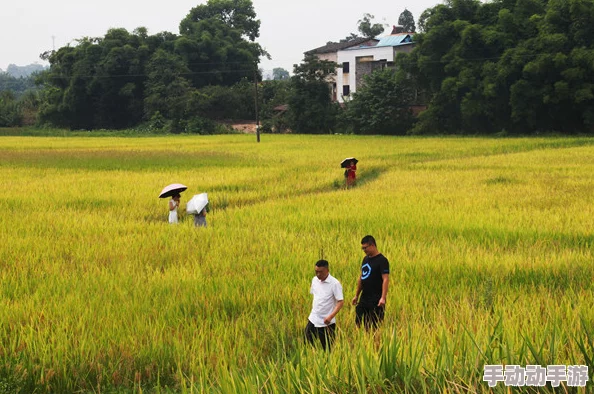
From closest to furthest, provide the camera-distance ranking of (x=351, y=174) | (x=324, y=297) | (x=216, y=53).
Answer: (x=324, y=297), (x=351, y=174), (x=216, y=53)

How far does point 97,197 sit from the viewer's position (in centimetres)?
1178

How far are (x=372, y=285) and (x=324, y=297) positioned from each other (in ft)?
1.37

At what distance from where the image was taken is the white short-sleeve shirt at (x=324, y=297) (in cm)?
395

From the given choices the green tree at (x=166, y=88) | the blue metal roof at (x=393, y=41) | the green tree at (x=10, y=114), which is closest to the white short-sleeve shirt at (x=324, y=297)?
the blue metal roof at (x=393, y=41)

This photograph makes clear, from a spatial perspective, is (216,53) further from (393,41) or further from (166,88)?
(393,41)

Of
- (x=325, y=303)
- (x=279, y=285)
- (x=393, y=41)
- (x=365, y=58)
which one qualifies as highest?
(x=393, y=41)

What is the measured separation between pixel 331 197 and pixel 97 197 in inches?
170

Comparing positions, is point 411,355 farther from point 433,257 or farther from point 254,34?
point 254,34

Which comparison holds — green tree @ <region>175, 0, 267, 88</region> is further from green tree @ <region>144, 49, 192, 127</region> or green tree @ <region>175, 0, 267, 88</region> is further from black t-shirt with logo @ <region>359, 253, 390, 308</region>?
black t-shirt with logo @ <region>359, 253, 390, 308</region>

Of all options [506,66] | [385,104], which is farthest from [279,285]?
[385,104]

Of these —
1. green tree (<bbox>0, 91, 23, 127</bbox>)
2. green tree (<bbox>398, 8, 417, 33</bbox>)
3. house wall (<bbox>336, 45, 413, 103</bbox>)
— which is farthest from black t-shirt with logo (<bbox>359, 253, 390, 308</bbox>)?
green tree (<bbox>398, 8, 417, 33</bbox>)

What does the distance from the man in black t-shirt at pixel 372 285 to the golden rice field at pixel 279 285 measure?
152mm

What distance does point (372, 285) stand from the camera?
4.21 meters

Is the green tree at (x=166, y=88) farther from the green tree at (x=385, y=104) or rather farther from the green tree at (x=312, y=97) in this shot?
the green tree at (x=385, y=104)
